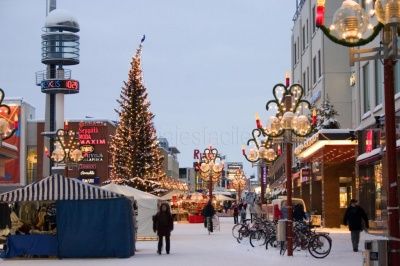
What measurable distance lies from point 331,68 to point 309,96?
770cm

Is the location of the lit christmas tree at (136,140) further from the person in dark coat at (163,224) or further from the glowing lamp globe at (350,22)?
the glowing lamp globe at (350,22)

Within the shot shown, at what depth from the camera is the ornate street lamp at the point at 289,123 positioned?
2547 cm

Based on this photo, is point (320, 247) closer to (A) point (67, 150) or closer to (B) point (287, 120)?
(B) point (287, 120)

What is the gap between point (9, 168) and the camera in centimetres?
9556

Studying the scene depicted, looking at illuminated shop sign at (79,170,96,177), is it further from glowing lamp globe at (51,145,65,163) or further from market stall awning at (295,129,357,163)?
market stall awning at (295,129,357,163)

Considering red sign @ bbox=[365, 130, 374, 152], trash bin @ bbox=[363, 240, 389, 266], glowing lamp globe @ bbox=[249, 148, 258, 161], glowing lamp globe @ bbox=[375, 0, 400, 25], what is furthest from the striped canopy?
glowing lamp globe @ bbox=[249, 148, 258, 161]

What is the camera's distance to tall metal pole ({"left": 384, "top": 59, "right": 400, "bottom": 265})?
10859 millimetres

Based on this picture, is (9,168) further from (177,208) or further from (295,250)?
(295,250)

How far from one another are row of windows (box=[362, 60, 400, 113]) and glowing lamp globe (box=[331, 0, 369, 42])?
18784 mm

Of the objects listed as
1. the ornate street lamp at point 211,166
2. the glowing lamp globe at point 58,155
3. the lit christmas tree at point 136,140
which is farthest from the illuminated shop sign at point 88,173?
the glowing lamp globe at point 58,155

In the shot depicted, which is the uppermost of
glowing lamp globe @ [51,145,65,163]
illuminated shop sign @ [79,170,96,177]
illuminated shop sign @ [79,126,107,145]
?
illuminated shop sign @ [79,126,107,145]

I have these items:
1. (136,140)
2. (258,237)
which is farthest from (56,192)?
(136,140)

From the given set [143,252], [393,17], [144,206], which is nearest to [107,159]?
[144,206]

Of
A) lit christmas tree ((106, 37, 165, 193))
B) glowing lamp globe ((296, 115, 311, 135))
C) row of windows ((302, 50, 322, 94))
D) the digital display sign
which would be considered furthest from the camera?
the digital display sign
